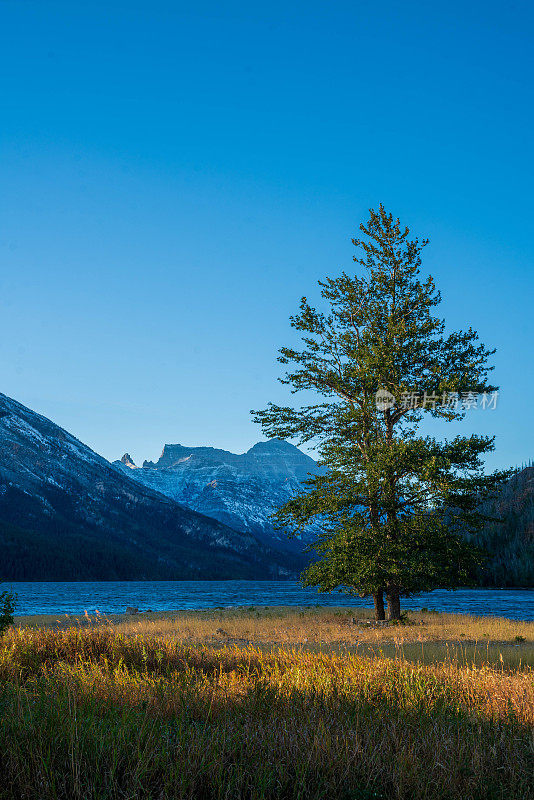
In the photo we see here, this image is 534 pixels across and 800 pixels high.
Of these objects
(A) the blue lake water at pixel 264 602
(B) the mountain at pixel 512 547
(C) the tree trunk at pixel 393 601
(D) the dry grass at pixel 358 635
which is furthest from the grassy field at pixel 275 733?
(B) the mountain at pixel 512 547

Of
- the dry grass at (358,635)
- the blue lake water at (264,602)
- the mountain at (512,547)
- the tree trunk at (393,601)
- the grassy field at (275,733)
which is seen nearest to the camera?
the grassy field at (275,733)

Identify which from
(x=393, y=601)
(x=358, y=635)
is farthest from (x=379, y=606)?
(x=358, y=635)

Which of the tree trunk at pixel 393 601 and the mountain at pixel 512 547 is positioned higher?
the tree trunk at pixel 393 601

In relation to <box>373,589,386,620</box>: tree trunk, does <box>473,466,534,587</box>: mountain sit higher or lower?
lower

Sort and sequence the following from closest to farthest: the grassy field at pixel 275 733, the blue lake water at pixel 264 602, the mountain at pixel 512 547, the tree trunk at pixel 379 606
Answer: the grassy field at pixel 275 733
the tree trunk at pixel 379 606
the blue lake water at pixel 264 602
the mountain at pixel 512 547

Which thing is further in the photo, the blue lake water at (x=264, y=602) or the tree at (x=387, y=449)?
the blue lake water at (x=264, y=602)

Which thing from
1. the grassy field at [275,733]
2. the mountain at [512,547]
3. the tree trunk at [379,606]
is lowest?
the mountain at [512,547]

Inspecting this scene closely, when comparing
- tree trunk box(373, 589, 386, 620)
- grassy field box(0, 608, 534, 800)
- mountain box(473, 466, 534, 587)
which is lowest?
mountain box(473, 466, 534, 587)

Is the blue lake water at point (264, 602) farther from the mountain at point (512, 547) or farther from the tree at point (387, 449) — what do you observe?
the mountain at point (512, 547)

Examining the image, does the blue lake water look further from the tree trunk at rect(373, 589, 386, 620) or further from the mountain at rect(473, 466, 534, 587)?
the mountain at rect(473, 466, 534, 587)

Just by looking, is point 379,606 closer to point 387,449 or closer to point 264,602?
point 387,449

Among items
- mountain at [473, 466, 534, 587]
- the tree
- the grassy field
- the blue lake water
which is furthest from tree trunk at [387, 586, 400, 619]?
mountain at [473, 466, 534, 587]

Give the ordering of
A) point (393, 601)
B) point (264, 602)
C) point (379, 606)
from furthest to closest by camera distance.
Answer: point (264, 602) → point (379, 606) → point (393, 601)

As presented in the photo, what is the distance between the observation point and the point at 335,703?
316 inches
